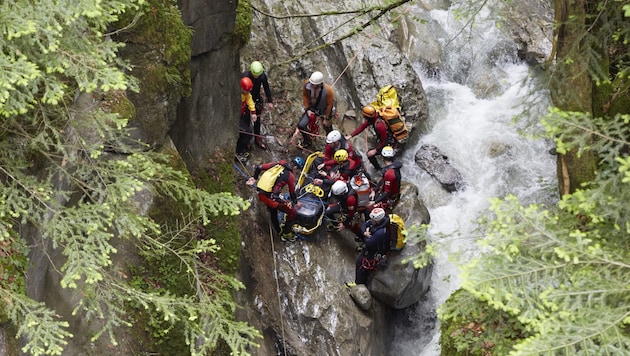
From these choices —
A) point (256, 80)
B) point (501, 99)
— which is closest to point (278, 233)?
point (256, 80)

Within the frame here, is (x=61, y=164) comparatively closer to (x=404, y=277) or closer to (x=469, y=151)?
(x=404, y=277)

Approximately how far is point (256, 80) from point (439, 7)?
376 inches

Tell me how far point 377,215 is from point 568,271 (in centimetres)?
552

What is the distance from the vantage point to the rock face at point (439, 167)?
44.2ft

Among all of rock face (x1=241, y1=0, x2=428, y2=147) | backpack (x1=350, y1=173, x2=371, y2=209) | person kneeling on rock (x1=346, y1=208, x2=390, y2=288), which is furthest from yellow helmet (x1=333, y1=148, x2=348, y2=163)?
rock face (x1=241, y1=0, x2=428, y2=147)

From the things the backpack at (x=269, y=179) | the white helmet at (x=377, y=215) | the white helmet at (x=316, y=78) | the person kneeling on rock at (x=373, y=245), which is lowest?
the person kneeling on rock at (x=373, y=245)

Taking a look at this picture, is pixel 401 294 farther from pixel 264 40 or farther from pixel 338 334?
pixel 264 40

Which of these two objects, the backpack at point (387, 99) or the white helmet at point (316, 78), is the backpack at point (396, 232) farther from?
the white helmet at point (316, 78)

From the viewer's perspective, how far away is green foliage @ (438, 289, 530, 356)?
572 centimetres

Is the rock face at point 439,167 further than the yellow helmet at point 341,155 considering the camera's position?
Yes

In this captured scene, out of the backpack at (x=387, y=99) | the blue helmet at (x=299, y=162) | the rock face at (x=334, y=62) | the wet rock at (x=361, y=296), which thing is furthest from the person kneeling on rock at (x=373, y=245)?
the rock face at (x=334, y=62)

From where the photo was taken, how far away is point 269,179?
981 cm

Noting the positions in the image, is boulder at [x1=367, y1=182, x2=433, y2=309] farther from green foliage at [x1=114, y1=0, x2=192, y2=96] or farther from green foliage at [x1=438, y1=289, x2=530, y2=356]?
green foliage at [x1=114, y1=0, x2=192, y2=96]

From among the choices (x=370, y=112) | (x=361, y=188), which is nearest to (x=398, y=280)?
(x=361, y=188)
